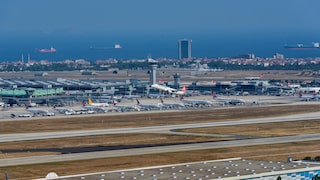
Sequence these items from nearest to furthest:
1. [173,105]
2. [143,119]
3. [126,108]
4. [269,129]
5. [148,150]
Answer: [148,150], [269,129], [143,119], [126,108], [173,105]

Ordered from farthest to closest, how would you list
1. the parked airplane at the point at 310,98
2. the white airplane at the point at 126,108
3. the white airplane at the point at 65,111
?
the parked airplane at the point at 310,98 → the white airplane at the point at 126,108 → the white airplane at the point at 65,111

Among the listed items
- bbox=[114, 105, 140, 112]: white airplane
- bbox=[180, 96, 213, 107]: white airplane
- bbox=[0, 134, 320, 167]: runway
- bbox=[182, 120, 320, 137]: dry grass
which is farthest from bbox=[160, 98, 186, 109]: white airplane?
bbox=[0, 134, 320, 167]: runway

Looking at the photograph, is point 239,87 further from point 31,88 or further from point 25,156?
point 25,156

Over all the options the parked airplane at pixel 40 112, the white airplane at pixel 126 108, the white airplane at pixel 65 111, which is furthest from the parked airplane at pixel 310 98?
the parked airplane at pixel 40 112

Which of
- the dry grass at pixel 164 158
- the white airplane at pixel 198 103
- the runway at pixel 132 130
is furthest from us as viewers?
the white airplane at pixel 198 103

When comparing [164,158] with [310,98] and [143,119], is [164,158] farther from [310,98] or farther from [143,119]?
[310,98]

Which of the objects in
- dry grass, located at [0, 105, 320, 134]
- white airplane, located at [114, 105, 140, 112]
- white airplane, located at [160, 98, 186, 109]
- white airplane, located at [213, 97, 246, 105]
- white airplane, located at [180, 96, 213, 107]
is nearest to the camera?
dry grass, located at [0, 105, 320, 134]

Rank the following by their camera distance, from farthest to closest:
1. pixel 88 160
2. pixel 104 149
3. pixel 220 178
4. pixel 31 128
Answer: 1. pixel 31 128
2. pixel 104 149
3. pixel 88 160
4. pixel 220 178

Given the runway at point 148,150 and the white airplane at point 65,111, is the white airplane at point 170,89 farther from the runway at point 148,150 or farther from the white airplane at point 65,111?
the runway at point 148,150

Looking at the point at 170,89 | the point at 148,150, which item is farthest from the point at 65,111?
the point at 148,150

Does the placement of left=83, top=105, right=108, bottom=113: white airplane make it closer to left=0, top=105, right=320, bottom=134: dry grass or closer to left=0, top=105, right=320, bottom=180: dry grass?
left=0, top=105, right=320, bottom=134: dry grass

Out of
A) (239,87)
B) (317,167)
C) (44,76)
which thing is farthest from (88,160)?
(44,76)
